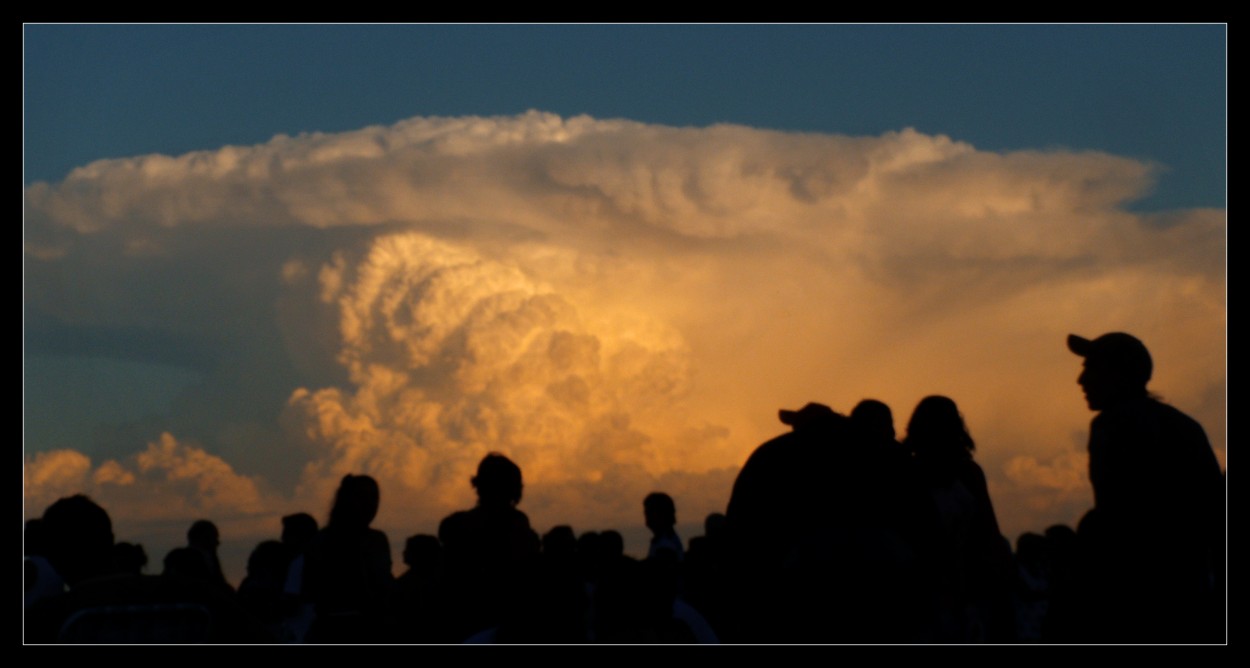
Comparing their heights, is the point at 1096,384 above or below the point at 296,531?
above

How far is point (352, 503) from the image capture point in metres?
7.25

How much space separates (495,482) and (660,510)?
11.4 feet

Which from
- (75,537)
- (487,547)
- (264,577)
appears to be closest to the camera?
(75,537)

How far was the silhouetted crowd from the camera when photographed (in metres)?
4.28

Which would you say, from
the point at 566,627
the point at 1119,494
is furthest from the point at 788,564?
the point at 1119,494

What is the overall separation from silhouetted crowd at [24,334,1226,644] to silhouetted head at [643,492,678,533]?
1.94 metres

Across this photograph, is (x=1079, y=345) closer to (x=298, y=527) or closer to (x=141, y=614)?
(x=141, y=614)

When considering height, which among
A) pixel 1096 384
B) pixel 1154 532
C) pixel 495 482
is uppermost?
pixel 1096 384

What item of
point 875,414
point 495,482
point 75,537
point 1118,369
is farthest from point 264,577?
point 1118,369

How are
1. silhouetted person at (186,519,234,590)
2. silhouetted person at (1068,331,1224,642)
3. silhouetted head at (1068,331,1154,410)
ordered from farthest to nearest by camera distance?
silhouetted person at (186,519,234,590), silhouetted head at (1068,331,1154,410), silhouetted person at (1068,331,1224,642)

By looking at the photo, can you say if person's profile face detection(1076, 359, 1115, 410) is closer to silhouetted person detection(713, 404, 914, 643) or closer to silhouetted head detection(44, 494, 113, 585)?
silhouetted person detection(713, 404, 914, 643)

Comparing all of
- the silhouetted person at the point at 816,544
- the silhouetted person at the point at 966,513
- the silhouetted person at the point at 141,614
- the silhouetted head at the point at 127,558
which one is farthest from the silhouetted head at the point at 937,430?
the silhouetted head at the point at 127,558

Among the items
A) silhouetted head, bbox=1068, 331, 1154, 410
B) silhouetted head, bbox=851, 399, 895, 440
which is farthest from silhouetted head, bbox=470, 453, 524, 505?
silhouetted head, bbox=1068, 331, 1154, 410
